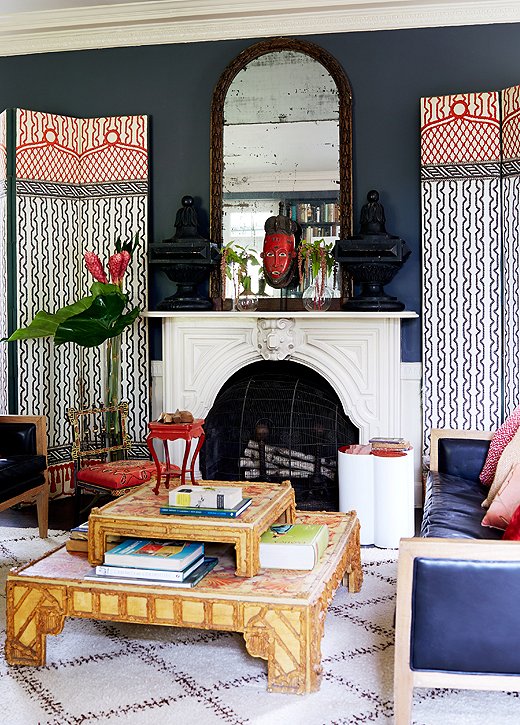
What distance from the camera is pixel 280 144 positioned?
5.14m

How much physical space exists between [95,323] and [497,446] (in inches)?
98.5

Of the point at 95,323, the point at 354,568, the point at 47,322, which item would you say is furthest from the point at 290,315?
the point at 354,568

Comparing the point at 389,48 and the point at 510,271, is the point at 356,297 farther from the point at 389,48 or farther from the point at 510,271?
the point at 389,48

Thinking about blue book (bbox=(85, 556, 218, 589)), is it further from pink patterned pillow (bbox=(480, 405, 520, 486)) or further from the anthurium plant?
the anthurium plant

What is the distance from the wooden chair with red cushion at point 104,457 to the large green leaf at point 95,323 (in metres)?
0.46

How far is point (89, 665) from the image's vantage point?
276cm

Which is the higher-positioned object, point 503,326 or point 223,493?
point 503,326

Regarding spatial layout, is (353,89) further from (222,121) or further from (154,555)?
(154,555)

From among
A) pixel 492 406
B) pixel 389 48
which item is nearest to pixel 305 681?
pixel 492 406

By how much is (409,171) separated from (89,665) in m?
3.63

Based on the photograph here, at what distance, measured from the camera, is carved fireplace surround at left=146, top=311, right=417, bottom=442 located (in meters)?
4.97

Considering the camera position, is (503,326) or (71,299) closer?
(503,326)

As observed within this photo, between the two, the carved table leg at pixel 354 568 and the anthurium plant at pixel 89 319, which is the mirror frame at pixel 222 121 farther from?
the carved table leg at pixel 354 568

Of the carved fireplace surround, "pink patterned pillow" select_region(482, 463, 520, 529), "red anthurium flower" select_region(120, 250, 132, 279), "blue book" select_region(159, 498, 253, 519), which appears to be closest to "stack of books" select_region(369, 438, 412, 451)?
the carved fireplace surround
